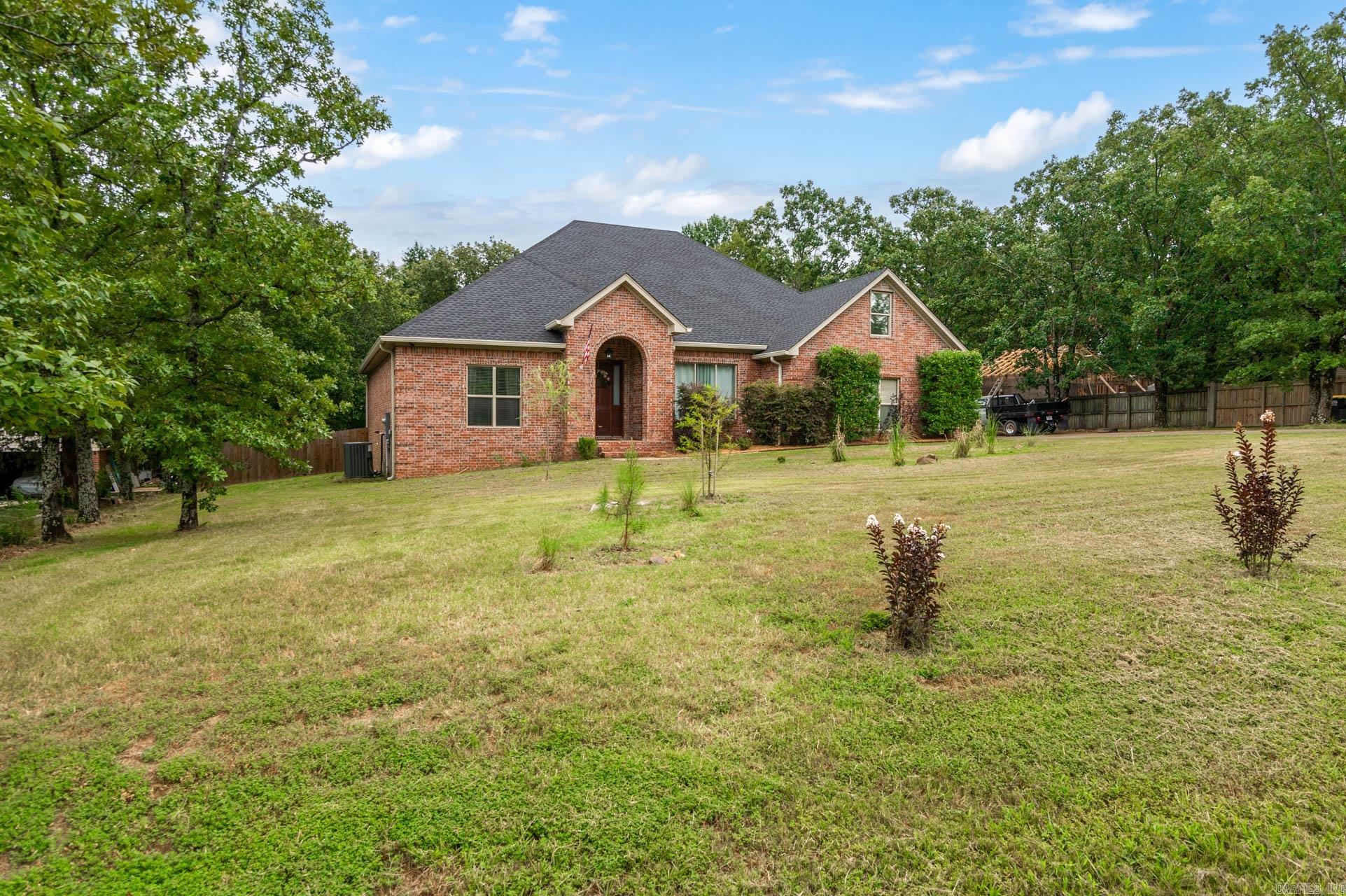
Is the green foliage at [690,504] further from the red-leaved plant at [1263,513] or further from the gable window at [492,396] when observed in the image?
the gable window at [492,396]

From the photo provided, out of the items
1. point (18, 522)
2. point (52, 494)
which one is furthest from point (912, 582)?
point (18, 522)

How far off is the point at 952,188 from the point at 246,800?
37.1 meters

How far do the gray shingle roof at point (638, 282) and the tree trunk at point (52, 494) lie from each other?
280 inches

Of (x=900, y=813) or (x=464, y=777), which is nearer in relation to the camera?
(x=900, y=813)

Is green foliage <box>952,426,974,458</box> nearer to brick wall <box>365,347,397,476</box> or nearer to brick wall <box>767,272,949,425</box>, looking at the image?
brick wall <box>767,272,949,425</box>

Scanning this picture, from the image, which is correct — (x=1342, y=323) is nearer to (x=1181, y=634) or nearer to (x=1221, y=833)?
(x=1181, y=634)

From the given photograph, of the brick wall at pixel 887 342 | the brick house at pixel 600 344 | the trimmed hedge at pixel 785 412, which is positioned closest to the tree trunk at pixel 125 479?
the brick house at pixel 600 344

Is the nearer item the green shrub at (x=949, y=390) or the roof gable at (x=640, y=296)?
the roof gable at (x=640, y=296)

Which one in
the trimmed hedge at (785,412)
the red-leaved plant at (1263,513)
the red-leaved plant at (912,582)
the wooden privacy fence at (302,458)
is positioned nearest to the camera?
the red-leaved plant at (912,582)

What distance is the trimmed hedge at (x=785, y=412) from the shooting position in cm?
1922

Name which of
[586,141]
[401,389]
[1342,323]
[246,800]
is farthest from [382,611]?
[1342,323]

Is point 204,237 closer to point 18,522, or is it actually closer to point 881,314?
point 18,522

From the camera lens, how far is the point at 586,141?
16234 mm

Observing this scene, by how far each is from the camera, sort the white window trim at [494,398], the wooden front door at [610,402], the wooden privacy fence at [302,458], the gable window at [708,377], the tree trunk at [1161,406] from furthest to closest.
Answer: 1. the tree trunk at [1161,406]
2. the wooden privacy fence at [302,458]
3. the wooden front door at [610,402]
4. the gable window at [708,377]
5. the white window trim at [494,398]
